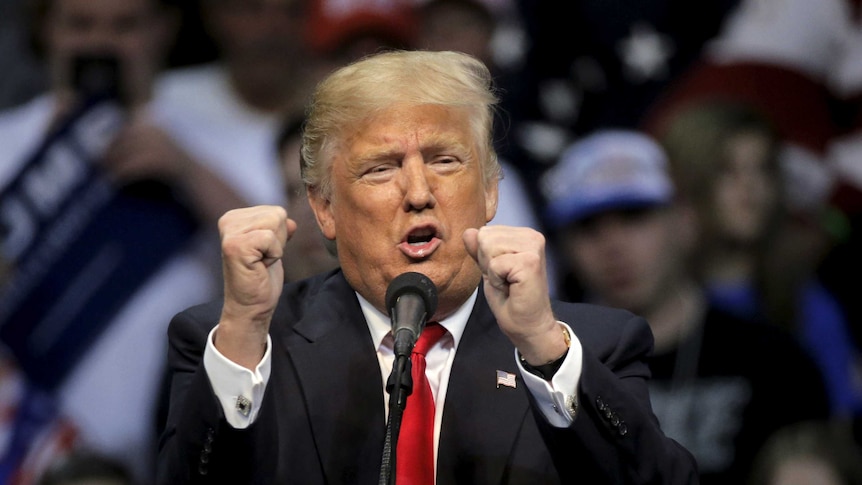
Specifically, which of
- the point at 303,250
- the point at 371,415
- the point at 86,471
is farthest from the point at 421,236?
the point at 86,471

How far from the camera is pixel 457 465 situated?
2199mm

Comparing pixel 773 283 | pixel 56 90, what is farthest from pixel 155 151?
pixel 773 283

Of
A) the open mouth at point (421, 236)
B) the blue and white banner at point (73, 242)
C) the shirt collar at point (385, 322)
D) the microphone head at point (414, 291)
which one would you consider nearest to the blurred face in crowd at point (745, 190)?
the blue and white banner at point (73, 242)

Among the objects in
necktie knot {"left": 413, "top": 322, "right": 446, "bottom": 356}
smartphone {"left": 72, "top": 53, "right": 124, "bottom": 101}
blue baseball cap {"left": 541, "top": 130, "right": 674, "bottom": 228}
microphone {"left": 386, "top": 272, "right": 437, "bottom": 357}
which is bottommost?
blue baseball cap {"left": 541, "top": 130, "right": 674, "bottom": 228}

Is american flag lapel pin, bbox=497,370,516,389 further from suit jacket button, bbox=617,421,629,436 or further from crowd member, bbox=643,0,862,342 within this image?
crowd member, bbox=643,0,862,342

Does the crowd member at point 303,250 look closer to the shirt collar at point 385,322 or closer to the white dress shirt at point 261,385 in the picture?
the shirt collar at point 385,322

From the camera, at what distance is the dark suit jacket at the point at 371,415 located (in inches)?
80.5

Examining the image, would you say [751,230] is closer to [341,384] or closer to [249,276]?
[341,384]

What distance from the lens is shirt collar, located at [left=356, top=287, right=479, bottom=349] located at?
2.36 meters

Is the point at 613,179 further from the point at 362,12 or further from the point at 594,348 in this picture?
the point at 594,348

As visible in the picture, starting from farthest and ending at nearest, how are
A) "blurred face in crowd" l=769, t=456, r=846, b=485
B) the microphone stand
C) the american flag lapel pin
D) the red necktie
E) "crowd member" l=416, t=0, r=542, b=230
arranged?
"crowd member" l=416, t=0, r=542, b=230 → "blurred face in crowd" l=769, t=456, r=846, b=485 → the american flag lapel pin → the red necktie → the microphone stand

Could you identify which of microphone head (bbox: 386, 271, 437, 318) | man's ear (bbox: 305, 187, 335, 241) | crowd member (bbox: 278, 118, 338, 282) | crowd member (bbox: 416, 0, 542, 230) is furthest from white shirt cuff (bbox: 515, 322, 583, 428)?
crowd member (bbox: 416, 0, 542, 230)

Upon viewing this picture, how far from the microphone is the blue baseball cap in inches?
106

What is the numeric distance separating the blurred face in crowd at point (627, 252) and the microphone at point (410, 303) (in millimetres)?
2669
